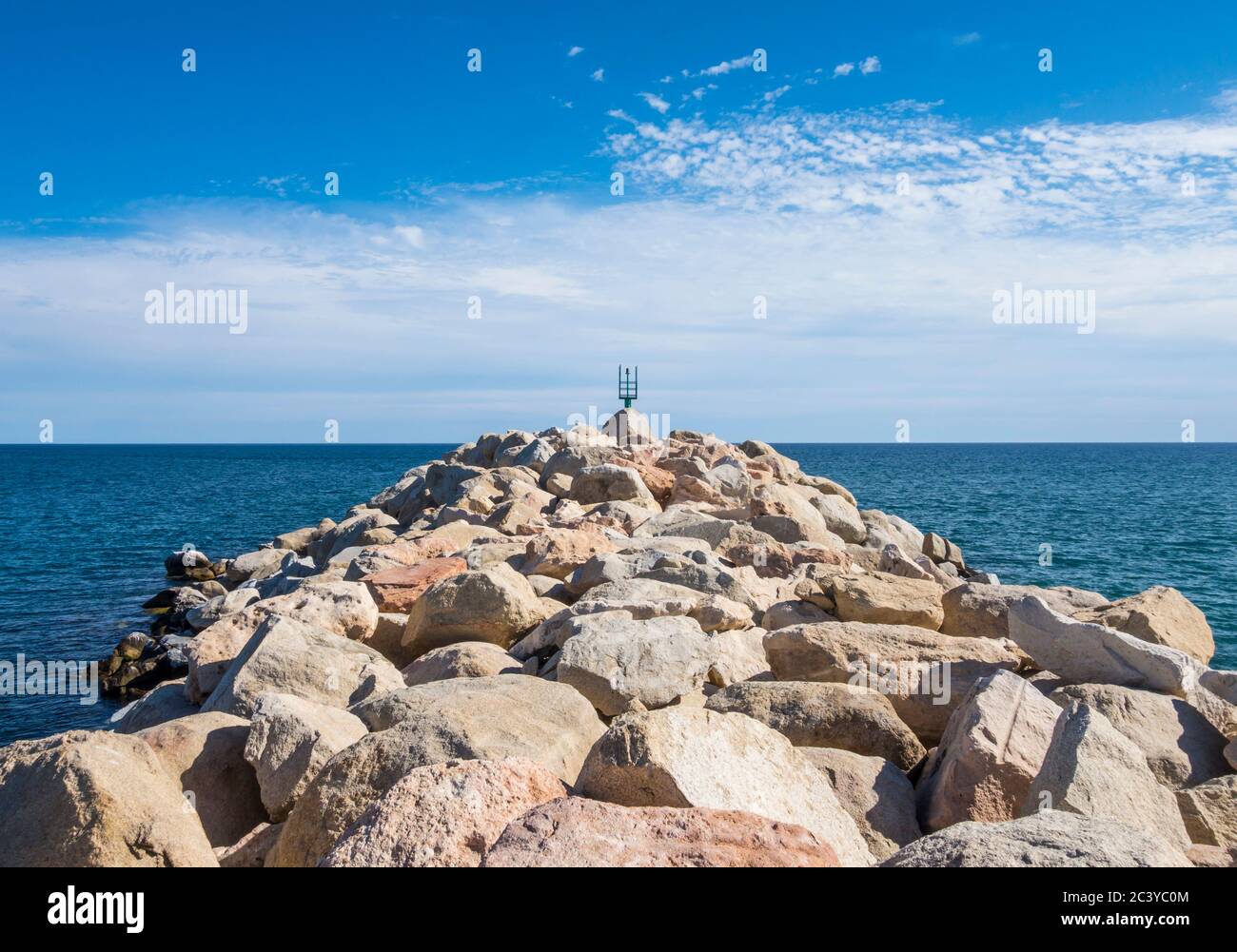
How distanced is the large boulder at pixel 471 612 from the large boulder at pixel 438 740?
1742 millimetres

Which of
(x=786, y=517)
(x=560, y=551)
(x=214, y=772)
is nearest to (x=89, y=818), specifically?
(x=214, y=772)

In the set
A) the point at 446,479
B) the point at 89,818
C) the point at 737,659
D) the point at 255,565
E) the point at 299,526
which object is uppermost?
the point at 446,479

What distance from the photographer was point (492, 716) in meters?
4.39

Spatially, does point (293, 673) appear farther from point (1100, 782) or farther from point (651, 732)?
point (1100, 782)

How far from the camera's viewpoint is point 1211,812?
4215mm

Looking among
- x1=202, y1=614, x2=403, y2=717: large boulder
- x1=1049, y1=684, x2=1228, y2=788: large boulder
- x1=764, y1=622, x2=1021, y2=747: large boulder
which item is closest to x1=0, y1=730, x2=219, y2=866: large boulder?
x1=202, y1=614, x2=403, y2=717: large boulder

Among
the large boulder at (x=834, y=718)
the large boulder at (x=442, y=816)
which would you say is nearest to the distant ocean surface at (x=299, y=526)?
the large boulder at (x=834, y=718)

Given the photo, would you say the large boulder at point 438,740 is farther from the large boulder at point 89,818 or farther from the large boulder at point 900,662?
the large boulder at point 900,662

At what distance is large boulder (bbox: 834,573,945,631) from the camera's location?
7.28m

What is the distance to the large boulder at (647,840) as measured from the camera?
2881 millimetres

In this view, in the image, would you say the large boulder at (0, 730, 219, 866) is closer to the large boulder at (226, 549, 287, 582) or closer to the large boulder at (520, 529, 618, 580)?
the large boulder at (520, 529, 618, 580)

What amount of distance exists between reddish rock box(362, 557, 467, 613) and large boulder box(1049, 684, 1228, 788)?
16.5ft

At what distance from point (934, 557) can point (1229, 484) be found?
54044 millimetres

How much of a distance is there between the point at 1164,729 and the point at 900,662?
5.05 ft
